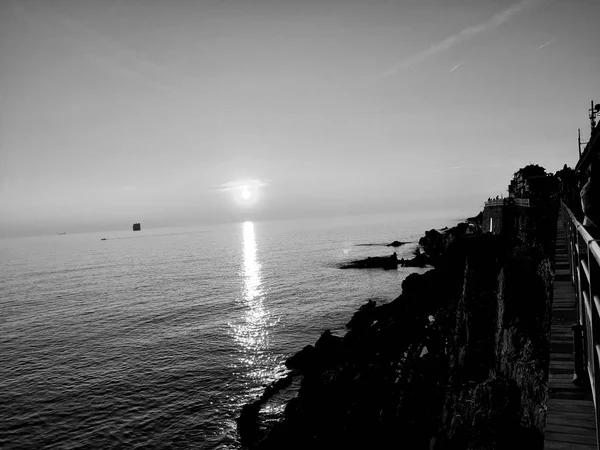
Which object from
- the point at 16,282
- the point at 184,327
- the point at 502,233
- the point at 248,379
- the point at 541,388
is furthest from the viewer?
the point at 16,282

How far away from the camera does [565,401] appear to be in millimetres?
4891

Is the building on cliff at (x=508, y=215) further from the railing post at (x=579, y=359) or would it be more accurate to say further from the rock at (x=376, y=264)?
the rock at (x=376, y=264)

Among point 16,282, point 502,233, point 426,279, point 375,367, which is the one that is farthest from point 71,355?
point 16,282

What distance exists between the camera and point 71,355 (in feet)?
107

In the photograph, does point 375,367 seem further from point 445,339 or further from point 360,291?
point 360,291

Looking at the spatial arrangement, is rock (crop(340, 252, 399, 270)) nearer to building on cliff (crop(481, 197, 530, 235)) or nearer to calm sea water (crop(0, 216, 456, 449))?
calm sea water (crop(0, 216, 456, 449))

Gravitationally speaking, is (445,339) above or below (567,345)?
below

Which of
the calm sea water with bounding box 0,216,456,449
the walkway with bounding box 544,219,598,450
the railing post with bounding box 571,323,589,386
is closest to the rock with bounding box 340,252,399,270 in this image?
the calm sea water with bounding box 0,216,456,449

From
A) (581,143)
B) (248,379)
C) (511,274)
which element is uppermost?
(581,143)

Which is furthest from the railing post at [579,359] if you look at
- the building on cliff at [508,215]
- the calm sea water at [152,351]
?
the building on cliff at [508,215]

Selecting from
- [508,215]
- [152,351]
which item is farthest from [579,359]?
[508,215]

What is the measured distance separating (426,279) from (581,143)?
22.2 m

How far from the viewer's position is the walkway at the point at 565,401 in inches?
165

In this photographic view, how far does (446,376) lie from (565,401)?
68.0ft
